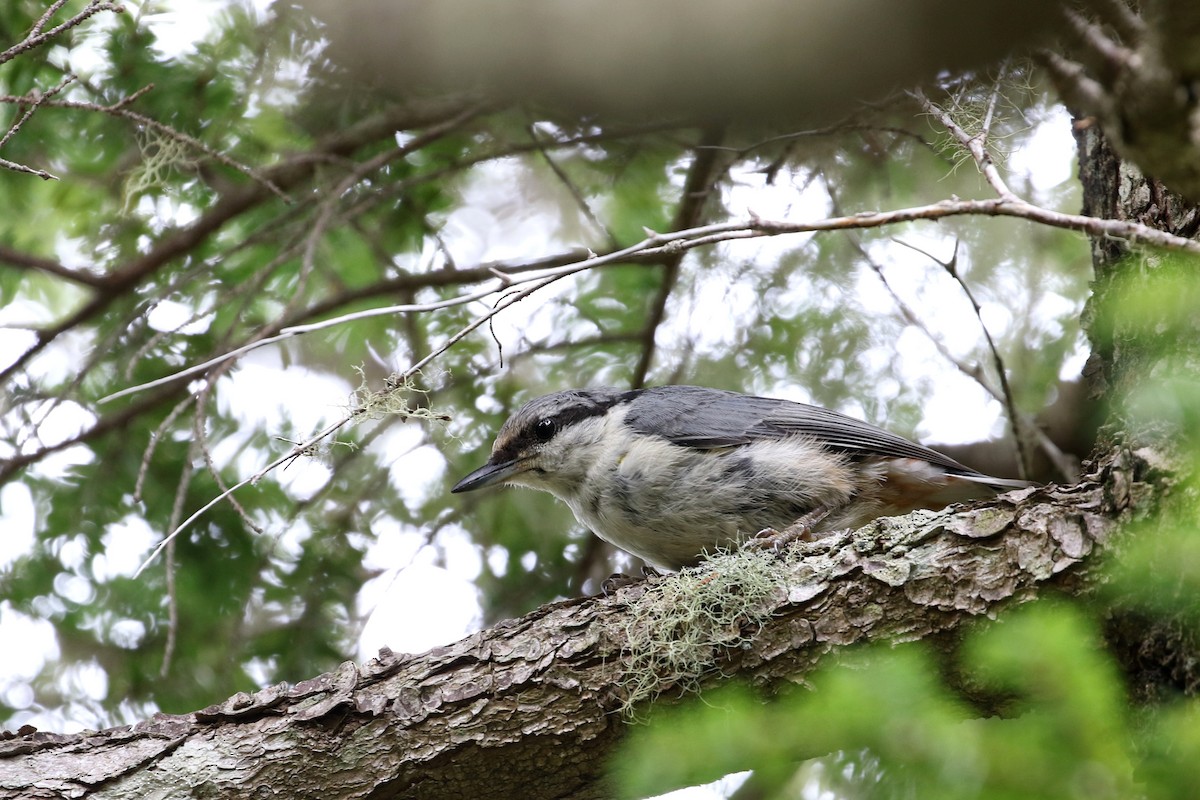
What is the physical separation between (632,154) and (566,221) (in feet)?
3.46

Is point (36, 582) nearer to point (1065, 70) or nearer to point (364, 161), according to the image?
point (364, 161)

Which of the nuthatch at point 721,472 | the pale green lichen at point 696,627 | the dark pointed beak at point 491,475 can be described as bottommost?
the pale green lichen at point 696,627

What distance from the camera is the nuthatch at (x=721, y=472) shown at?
333 centimetres

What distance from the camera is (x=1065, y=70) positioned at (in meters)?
1.69

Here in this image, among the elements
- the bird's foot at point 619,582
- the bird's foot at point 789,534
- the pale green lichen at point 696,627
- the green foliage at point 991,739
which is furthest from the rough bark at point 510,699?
the green foliage at point 991,739

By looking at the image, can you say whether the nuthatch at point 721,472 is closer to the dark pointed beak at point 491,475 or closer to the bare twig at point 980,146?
the dark pointed beak at point 491,475

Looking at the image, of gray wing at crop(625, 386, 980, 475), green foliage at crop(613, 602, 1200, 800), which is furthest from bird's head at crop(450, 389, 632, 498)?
green foliage at crop(613, 602, 1200, 800)

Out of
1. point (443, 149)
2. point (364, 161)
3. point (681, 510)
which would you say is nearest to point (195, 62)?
point (364, 161)

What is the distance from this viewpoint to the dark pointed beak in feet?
12.2

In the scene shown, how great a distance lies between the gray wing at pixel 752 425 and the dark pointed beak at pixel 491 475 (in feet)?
1.52

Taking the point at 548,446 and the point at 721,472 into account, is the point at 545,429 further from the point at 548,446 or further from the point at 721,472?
the point at 721,472

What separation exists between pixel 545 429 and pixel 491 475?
259 millimetres

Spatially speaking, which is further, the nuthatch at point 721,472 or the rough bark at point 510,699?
the nuthatch at point 721,472

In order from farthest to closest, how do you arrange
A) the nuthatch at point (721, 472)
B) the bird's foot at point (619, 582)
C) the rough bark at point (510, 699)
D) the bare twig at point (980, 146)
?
the nuthatch at point (721, 472) → the bird's foot at point (619, 582) → the rough bark at point (510, 699) → the bare twig at point (980, 146)
